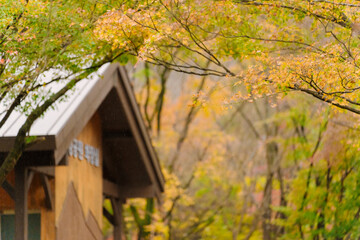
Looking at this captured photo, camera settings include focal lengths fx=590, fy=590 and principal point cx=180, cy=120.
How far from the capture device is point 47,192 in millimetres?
11039

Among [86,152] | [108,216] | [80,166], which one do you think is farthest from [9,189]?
[108,216]

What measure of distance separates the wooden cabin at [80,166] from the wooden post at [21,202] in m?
0.02

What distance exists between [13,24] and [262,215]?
16.5 m

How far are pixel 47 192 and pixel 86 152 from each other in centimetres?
257

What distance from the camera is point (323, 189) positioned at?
659 inches

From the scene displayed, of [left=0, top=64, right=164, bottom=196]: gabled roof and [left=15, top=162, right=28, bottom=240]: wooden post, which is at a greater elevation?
[left=0, top=64, right=164, bottom=196]: gabled roof

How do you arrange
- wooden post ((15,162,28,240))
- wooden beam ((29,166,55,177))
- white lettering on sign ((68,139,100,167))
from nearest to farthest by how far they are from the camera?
wooden post ((15,162,28,240)) → wooden beam ((29,166,55,177)) → white lettering on sign ((68,139,100,167))

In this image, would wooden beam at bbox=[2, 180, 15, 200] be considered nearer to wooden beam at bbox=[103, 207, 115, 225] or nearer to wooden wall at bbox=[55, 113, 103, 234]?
wooden wall at bbox=[55, 113, 103, 234]

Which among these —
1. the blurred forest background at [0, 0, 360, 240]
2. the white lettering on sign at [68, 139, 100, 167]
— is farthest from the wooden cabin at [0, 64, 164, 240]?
the blurred forest background at [0, 0, 360, 240]

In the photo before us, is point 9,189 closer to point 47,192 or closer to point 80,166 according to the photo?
point 47,192

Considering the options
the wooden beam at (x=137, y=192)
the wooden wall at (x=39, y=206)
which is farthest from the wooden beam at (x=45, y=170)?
the wooden beam at (x=137, y=192)

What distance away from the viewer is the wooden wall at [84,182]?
11.7m

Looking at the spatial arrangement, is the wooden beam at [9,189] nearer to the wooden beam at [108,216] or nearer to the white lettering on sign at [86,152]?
the white lettering on sign at [86,152]

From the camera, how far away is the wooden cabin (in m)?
9.96
